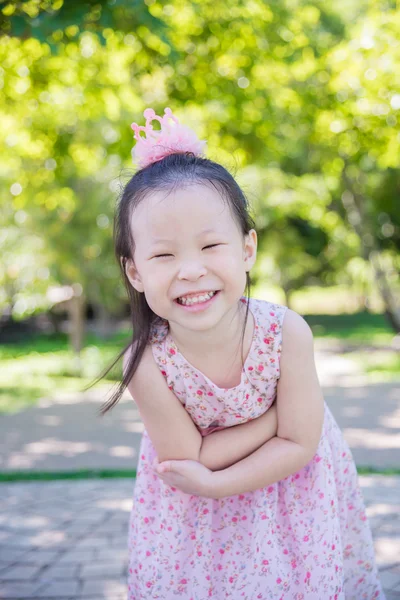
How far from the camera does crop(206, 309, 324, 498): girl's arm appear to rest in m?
1.79

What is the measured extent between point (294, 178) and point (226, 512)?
51.5ft

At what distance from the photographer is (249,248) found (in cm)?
184

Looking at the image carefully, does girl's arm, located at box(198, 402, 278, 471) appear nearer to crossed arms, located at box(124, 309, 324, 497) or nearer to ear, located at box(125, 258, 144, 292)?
crossed arms, located at box(124, 309, 324, 497)

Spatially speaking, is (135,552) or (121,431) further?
(121,431)

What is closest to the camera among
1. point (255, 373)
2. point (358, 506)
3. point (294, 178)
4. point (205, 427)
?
point (255, 373)

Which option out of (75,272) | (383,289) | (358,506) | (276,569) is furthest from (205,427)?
(383,289)

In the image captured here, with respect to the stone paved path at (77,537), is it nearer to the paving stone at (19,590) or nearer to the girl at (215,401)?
the paving stone at (19,590)

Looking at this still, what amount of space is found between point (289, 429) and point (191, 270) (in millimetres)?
548

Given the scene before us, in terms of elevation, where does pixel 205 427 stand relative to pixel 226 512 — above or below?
above


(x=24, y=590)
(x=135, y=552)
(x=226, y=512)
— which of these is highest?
(x=226, y=512)

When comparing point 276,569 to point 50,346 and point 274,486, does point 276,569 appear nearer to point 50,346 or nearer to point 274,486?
point 274,486

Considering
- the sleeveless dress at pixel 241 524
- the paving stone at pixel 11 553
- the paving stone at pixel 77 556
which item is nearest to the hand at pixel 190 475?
the sleeveless dress at pixel 241 524

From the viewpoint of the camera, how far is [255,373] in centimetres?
182

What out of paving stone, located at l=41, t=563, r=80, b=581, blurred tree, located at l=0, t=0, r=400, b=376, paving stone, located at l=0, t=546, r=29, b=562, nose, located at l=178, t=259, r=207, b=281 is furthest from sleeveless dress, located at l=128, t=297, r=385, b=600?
blurred tree, located at l=0, t=0, r=400, b=376
